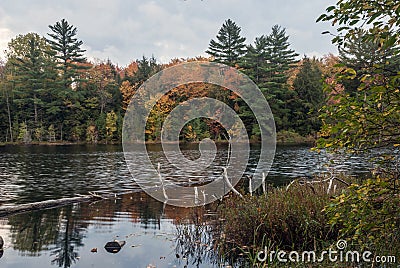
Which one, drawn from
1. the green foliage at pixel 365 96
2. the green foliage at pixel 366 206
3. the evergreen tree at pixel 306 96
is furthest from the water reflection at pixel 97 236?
the evergreen tree at pixel 306 96

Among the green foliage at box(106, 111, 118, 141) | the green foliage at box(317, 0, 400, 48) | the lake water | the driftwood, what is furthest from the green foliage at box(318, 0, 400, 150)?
the green foliage at box(106, 111, 118, 141)

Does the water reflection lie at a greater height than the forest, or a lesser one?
lesser

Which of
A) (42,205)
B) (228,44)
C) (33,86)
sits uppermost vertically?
(228,44)

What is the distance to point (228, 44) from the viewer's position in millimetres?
41938

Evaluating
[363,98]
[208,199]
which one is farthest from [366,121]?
[208,199]

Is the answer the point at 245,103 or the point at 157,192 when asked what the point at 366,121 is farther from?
the point at 245,103

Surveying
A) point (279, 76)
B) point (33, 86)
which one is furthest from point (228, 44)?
point (33, 86)

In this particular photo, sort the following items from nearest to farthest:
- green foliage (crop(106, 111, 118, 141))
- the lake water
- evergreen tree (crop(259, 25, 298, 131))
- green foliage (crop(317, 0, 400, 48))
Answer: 1. green foliage (crop(317, 0, 400, 48))
2. the lake water
3. evergreen tree (crop(259, 25, 298, 131))
4. green foliage (crop(106, 111, 118, 141))

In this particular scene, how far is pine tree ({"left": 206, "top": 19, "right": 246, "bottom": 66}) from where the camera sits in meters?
41.5

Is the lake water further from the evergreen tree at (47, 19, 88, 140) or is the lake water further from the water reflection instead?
the evergreen tree at (47, 19, 88, 140)

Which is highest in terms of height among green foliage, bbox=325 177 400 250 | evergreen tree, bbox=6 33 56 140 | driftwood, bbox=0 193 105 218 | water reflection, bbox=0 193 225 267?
evergreen tree, bbox=6 33 56 140

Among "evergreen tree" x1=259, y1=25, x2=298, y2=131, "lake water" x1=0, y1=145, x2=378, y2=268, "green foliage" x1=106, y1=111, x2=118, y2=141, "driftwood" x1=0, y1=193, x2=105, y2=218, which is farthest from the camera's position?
"green foliage" x1=106, y1=111, x2=118, y2=141

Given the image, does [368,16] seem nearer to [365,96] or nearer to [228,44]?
[365,96]

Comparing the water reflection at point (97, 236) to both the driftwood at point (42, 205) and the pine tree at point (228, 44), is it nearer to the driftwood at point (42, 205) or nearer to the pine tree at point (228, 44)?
the driftwood at point (42, 205)
